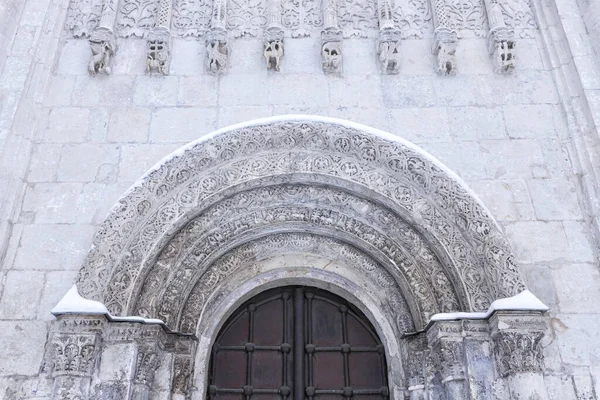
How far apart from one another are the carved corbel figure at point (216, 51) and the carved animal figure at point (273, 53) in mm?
384

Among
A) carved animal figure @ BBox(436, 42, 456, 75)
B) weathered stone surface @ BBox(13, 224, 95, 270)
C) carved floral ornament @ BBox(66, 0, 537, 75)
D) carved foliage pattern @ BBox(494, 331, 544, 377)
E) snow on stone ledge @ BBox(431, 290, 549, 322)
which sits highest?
carved floral ornament @ BBox(66, 0, 537, 75)

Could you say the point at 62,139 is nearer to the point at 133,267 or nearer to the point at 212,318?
the point at 133,267

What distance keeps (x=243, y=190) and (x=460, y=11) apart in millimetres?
2872

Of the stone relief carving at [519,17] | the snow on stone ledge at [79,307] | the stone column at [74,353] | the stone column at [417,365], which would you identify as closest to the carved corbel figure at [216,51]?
the snow on stone ledge at [79,307]

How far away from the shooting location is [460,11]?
5570mm

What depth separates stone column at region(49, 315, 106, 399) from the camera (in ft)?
12.4

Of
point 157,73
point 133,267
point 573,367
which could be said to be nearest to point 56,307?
point 133,267

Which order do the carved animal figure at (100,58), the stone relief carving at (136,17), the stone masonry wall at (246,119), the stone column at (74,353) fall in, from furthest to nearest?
the stone relief carving at (136,17) < the carved animal figure at (100,58) < the stone masonry wall at (246,119) < the stone column at (74,353)

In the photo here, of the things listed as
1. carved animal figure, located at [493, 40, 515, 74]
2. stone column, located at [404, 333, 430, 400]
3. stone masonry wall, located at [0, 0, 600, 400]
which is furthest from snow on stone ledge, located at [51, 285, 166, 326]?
carved animal figure, located at [493, 40, 515, 74]

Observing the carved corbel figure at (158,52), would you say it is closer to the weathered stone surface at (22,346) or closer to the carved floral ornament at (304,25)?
the carved floral ornament at (304,25)

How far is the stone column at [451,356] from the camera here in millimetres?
4012

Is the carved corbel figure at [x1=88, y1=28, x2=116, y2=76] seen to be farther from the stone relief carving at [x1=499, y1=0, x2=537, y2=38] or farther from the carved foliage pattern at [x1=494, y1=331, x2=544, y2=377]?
the carved foliage pattern at [x1=494, y1=331, x2=544, y2=377]

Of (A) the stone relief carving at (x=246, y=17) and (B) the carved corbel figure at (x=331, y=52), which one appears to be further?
(A) the stone relief carving at (x=246, y=17)

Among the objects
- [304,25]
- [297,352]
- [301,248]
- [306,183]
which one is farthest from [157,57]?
[297,352]
